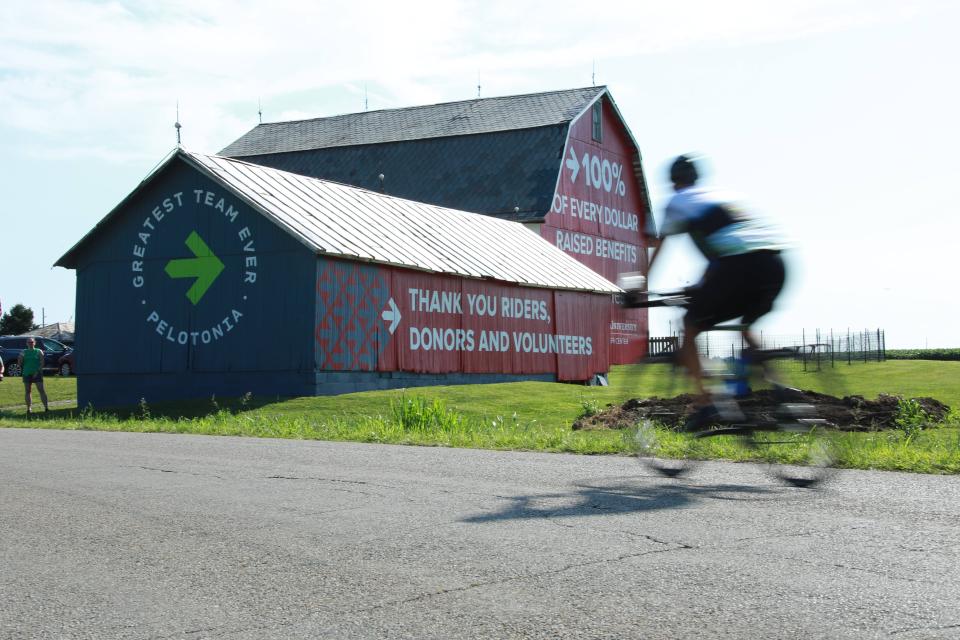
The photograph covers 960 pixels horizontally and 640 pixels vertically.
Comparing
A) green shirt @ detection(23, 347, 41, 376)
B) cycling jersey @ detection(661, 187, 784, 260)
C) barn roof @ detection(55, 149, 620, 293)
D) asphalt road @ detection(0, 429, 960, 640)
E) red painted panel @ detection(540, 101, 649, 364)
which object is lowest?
asphalt road @ detection(0, 429, 960, 640)

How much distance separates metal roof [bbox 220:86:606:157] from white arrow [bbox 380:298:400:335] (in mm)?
20739

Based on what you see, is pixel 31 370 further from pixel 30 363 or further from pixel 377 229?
pixel 377 229

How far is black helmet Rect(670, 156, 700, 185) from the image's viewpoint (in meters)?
7.82

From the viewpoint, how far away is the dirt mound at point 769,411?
754 cm

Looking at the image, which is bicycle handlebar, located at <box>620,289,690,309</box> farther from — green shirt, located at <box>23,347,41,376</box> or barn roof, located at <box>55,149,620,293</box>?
green shirt, located at <box>23,347,41,376</box>

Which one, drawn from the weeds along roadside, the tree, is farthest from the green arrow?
the tree

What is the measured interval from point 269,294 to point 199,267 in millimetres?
2153

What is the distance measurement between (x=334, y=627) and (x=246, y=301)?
20999mm

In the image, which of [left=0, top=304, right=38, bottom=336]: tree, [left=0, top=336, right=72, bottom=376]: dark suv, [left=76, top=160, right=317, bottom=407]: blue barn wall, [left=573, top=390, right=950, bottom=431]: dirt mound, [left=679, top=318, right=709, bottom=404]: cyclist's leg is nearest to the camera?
[left=573, top=390, right=950, bottom=431]: dirt mound

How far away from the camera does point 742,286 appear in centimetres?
745

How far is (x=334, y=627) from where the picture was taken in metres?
4.21

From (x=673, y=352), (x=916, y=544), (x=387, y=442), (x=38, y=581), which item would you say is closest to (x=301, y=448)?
(x=387, y=442)

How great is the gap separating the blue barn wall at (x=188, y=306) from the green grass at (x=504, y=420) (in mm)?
1446

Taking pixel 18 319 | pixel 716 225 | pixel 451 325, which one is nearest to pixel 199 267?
pixel 451 325
